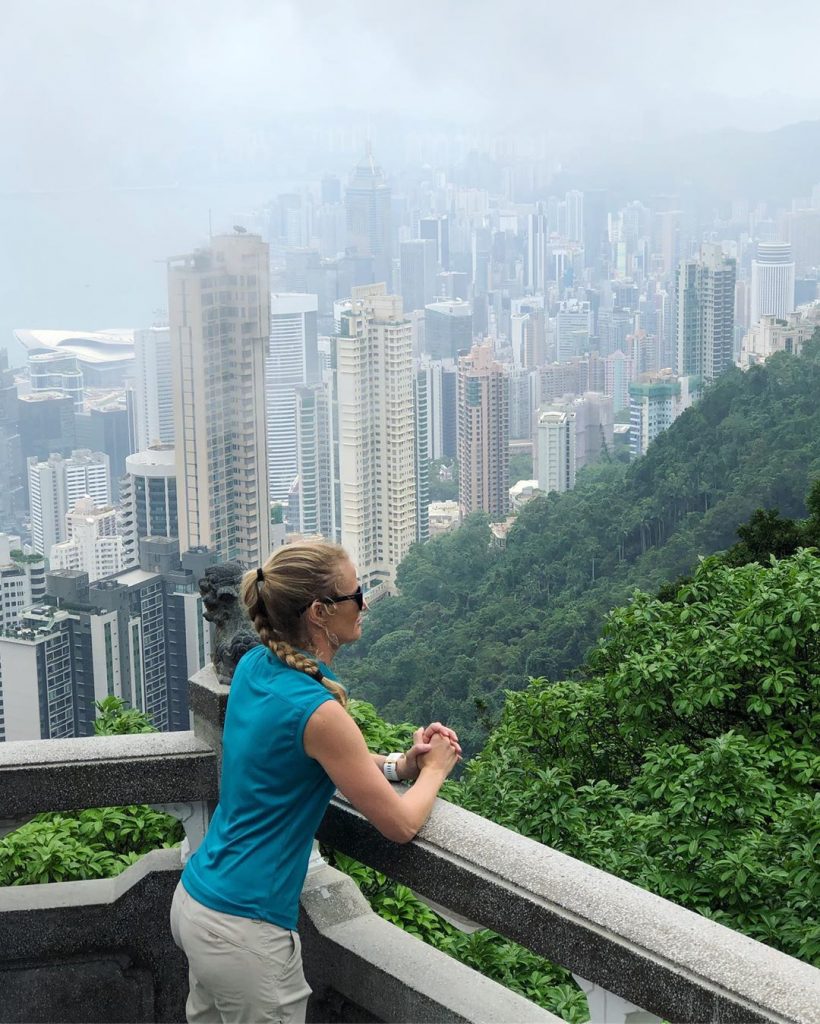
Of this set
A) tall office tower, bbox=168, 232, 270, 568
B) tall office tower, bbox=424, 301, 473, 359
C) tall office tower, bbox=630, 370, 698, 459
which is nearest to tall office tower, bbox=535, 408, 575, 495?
tall office tower, bbox=630, 370, 698, 459

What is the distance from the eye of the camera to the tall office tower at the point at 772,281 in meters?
62.8

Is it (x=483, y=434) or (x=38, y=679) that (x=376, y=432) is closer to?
(x=483, y=434)

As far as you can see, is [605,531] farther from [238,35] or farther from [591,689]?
[238,35]

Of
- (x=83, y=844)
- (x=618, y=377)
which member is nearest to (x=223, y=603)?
(x=83, y=844)

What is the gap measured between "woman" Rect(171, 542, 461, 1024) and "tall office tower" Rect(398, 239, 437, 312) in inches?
2900

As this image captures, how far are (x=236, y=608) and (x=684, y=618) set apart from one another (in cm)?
275

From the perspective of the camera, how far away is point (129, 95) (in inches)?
2835

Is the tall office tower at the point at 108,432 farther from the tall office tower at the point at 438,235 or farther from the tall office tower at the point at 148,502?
the tall office tower at the point at 438,235

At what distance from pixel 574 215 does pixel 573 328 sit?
12.7 metres

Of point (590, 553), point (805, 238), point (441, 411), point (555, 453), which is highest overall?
point (805, 238)

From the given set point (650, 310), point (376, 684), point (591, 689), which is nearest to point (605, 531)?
point (376, 684)

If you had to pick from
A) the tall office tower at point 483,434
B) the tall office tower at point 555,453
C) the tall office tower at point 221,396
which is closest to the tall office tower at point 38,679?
the tall office tower at point 221,396

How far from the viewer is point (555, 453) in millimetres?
51531

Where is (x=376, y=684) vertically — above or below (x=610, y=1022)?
below
